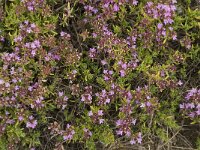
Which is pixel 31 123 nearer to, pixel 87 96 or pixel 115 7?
pixel 87 96

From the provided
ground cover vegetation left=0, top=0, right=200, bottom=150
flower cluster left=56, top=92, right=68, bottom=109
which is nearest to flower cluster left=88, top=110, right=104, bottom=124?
ground cover vegetation left=0, top=0, right=200, bottom=150

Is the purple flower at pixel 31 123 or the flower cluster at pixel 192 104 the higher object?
the flower cluster at pixel 192 104

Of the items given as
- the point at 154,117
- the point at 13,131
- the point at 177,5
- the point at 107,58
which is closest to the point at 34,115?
the point at 13,131

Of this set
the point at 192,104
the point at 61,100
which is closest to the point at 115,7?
the point at 61,100

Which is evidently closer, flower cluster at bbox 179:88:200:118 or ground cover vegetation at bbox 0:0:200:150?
ground cover vegetation at bbox 0:0:200:150

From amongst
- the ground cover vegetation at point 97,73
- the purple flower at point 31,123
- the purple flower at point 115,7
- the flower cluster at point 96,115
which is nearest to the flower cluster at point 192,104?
the ground cover vegetation at point 97,73

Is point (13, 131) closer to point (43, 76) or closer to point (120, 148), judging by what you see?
point (43, 76)

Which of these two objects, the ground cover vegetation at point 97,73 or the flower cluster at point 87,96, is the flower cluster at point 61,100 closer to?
the ground cover vegetation at point 97,73

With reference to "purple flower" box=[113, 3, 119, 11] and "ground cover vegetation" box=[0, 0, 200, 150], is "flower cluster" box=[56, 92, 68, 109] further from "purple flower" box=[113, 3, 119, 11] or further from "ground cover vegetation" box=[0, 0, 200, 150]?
"purple flower" box=[113, 3, 119, 11]

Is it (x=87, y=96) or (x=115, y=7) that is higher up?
(x=115, y=7)
